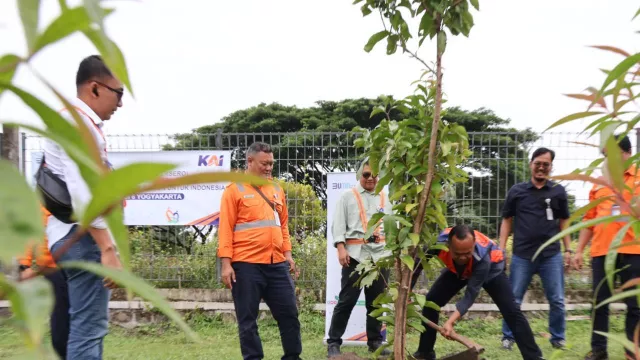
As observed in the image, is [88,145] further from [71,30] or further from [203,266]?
[203,266]

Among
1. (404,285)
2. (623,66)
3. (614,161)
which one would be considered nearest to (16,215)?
(614,161)

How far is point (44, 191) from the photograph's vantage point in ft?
7.06

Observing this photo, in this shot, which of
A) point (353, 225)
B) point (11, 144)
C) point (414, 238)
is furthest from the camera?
point (353, 225)

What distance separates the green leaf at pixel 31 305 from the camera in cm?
30

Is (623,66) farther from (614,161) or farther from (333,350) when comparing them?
(333,350)

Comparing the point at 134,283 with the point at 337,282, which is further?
the point at 337,282

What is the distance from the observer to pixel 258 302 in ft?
13.0

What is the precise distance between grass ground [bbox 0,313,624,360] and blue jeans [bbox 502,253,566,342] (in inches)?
8.1

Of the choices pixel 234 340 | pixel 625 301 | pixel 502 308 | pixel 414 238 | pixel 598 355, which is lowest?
pixel 234 340

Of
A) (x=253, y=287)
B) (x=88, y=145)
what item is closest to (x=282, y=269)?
(x=253, y=287)

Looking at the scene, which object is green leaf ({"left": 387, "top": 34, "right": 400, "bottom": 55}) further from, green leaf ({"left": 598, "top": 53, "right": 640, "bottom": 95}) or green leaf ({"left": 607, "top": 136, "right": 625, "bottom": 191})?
green leaf ({"left": 607, "top": 136, "right": 625, "bottom": 191})

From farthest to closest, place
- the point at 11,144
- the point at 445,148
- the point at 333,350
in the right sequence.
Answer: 1. the point at 333,350
2. the point at 445,148
3. the point at 11,144

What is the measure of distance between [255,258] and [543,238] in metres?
2.53

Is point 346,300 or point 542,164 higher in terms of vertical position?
point 542,164
